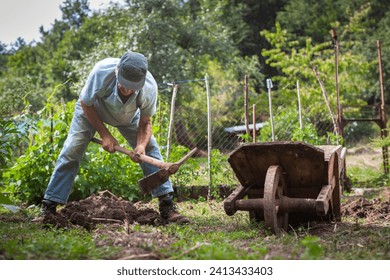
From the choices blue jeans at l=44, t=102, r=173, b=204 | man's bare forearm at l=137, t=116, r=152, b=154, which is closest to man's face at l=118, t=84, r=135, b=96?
→ man's bare forearm at l=137, t=116, r=152, b=154

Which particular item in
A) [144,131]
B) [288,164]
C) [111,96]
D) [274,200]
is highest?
[111,96]

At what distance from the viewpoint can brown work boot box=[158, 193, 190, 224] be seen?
4.66m

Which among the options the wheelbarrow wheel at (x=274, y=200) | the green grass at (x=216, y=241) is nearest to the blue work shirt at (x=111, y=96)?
the green grass at (x=216, y=241)

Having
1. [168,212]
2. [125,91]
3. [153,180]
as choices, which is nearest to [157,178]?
[153,180]

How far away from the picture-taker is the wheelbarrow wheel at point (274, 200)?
3.77 meters

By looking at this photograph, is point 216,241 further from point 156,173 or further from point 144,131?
point 144,131

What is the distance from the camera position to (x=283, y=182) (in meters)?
4.15

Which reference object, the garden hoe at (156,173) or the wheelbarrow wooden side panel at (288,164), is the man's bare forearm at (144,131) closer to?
the garden hoe at (156,173)

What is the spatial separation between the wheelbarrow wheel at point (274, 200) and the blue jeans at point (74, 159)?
112cm

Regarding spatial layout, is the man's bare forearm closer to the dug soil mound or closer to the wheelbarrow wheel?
the dug soil mound

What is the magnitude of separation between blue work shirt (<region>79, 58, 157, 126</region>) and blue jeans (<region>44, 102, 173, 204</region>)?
167 millimetres

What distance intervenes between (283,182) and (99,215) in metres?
1.57

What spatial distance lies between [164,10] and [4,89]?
9592mm

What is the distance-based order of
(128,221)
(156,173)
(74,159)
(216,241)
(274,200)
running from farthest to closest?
1. (74,159)
2. (156,173)
3. (128,221)
4. (274,200)
5. (216,241)
